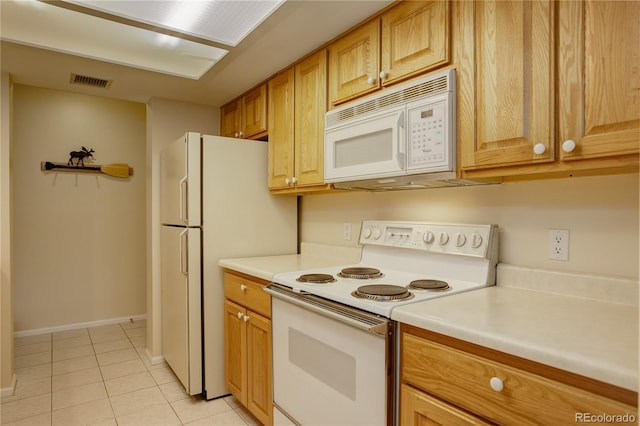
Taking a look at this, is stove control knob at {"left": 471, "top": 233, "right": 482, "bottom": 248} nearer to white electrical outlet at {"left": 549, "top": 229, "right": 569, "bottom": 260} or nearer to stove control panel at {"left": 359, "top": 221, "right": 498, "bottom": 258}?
stove control panel at {"left": 359, "top": 221, "right": 498, "bottom": 258}

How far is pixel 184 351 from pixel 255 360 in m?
0.65

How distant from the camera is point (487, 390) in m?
1.00

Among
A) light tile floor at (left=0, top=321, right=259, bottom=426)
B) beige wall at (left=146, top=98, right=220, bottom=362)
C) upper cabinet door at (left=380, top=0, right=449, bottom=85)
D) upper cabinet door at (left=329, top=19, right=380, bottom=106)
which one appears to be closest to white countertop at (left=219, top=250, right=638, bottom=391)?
upper cabinet door at (left=380, top=0, right=449, bottom=85)

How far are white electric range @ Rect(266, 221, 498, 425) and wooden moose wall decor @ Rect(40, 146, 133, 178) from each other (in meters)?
2.90

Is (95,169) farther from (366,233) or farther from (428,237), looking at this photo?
(428,237)

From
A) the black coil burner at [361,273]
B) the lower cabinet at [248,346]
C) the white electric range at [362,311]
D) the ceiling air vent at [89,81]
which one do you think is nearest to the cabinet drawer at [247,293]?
the lower cabinet at [248,346]

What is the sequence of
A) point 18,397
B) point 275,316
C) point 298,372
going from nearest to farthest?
point 298,372 < point 275,316 < point 18,397

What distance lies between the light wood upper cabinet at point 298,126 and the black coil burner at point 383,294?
2.76ft

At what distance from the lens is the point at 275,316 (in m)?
1.88

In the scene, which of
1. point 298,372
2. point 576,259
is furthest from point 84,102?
point 576,259

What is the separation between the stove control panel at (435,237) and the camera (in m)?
1.60

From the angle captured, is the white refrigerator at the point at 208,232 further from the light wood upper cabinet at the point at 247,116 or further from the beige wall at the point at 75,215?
the beige wall at the point at 75,215

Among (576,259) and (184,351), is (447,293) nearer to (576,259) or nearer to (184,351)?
(576,259)

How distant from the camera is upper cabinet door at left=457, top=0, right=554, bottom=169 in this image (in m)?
1.21
